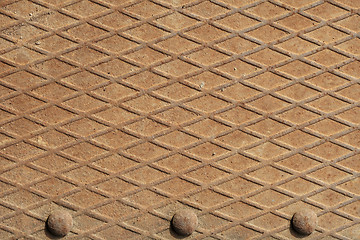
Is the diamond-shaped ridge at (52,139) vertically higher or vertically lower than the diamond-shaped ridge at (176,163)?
lower

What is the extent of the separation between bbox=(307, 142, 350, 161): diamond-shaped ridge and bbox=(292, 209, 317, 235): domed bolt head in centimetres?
32

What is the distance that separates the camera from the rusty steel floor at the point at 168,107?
2.11 meters

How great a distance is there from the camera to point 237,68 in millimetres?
2129

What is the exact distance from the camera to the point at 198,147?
214cm

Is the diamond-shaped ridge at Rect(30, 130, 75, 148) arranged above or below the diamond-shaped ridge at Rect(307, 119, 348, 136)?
below

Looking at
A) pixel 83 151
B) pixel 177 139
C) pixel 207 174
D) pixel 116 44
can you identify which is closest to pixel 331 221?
pixel 207 174

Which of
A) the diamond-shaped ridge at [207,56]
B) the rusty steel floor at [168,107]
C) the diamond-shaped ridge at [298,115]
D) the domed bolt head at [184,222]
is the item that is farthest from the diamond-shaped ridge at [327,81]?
the domed bolt head at [184,222]

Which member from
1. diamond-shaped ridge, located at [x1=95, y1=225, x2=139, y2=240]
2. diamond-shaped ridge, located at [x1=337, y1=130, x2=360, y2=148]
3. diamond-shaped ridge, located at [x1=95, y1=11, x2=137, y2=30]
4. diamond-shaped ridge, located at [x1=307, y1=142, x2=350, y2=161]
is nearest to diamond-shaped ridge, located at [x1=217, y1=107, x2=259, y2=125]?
diamond-shaped ridge, located at [x1=307, y1=142, x2=350, y2=161]

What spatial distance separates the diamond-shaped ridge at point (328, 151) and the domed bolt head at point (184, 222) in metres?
0.75

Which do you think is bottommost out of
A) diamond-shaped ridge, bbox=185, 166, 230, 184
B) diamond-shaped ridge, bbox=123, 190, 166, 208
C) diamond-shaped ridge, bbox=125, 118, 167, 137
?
diamond-shaped ridge, bbox=123, 190, 166, 208

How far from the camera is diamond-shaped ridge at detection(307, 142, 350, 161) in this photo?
2.15 meters

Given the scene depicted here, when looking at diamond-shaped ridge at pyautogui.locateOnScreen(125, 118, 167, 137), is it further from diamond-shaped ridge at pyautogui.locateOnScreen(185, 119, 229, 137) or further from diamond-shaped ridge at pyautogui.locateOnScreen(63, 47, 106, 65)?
diamond-shaped ridge at pyautogui.locateOnScreen(63, 47, 106, 65)

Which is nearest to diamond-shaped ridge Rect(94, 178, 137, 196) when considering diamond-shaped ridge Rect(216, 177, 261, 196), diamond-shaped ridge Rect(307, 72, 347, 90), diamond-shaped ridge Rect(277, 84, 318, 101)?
diamond-shaped ridge Rect(216, 177, 261, 196)

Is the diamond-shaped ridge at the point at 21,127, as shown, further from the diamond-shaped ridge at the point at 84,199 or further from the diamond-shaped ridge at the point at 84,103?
the diamond-shaped ridge at the point at 84,199
